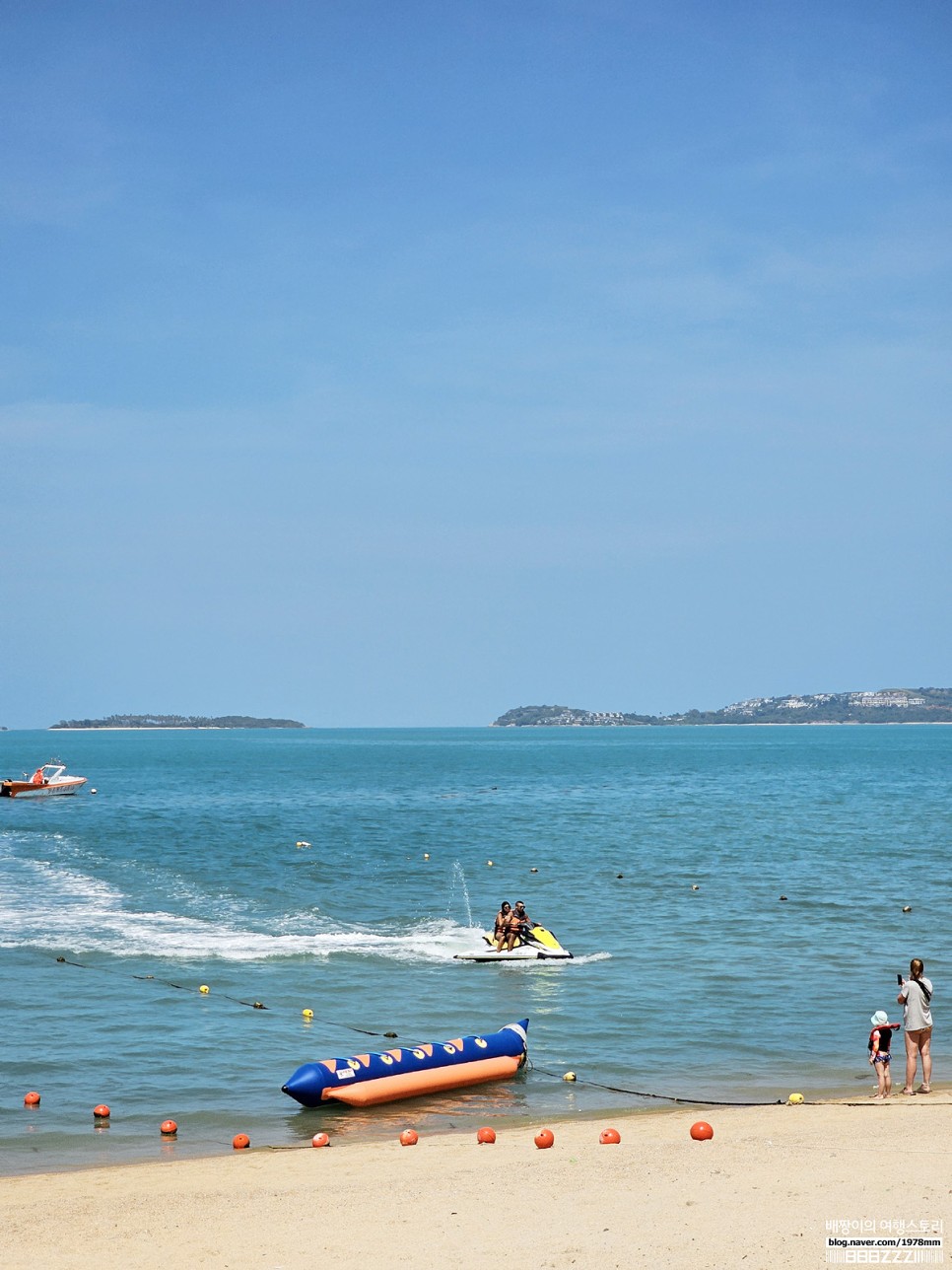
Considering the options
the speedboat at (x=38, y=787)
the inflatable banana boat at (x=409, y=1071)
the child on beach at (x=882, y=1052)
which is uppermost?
the child on beach at (x=882, y=1052)

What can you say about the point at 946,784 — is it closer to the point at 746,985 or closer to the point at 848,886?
the point at 848,886

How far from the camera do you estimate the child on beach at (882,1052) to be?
66.6 ft

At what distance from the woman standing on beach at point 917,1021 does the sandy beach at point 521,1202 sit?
1667 mm

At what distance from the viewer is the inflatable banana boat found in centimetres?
2058

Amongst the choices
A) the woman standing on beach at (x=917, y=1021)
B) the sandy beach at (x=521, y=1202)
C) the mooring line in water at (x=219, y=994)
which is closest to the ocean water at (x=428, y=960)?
the mooring line in water at (x=219, y=994)

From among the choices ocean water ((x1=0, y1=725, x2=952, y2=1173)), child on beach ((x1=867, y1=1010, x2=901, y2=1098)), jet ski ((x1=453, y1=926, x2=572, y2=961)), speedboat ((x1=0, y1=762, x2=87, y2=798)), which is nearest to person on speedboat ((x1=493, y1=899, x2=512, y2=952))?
jet ski ((x1=453, y1=926, x2=572, y2=961))

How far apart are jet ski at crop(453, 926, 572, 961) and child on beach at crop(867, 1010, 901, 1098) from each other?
1284 cm

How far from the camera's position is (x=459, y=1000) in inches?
1110

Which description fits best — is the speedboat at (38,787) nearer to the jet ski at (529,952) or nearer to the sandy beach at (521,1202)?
the jet ski at (529,952)

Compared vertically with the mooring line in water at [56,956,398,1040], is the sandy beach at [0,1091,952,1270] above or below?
above

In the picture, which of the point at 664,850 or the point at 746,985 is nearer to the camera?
the point at 746,985

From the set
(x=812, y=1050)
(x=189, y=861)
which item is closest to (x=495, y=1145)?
(x=812, y=1050)

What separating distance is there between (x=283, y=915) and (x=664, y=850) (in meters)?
22.9

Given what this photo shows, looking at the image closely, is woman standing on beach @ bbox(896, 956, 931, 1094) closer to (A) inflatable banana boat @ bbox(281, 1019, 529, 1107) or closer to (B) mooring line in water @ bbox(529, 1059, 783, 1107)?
(B) mooring line in water @ bbox(529, 1059, 783, 1107)
